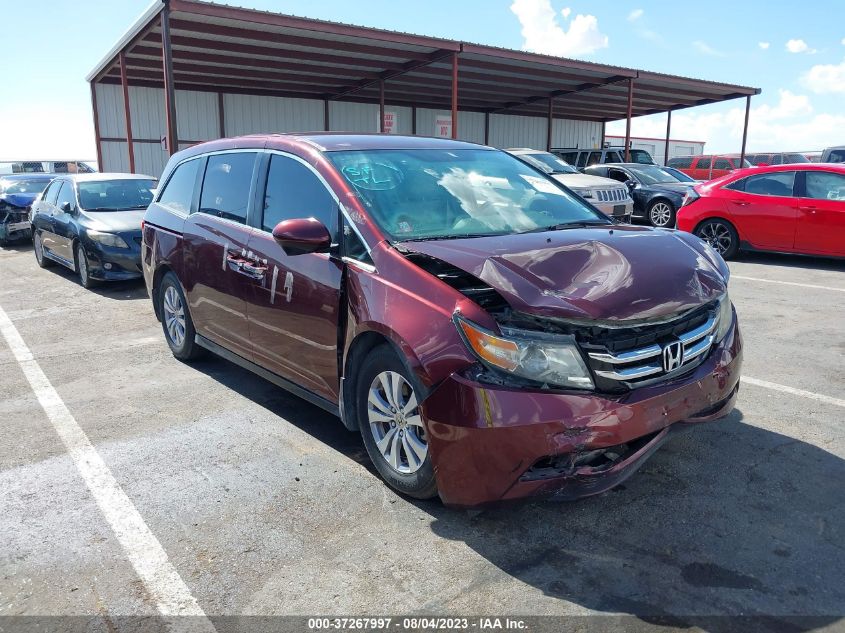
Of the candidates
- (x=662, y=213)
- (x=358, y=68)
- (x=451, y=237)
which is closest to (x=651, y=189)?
(x=662, y=213)

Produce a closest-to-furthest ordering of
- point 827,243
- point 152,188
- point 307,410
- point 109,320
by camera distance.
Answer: point 307,410
point 109,320
point 827,243
point 152,188

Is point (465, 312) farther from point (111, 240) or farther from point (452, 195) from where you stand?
point (111, 240)

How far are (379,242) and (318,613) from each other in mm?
1699

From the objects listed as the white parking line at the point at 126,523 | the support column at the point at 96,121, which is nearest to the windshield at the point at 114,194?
→ the white parking line at the point at 126,523

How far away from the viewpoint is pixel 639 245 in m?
3.29

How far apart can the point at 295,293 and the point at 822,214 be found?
8.65m

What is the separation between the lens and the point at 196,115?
74.0 feet

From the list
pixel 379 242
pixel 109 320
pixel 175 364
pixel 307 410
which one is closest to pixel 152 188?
pixel 109 320

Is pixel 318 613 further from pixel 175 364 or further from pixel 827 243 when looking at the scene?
pixel 827 243

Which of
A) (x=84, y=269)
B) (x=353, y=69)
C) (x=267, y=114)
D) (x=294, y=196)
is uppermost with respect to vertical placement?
(x=353, y=69)

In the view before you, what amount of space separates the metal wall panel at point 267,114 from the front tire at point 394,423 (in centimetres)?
2107

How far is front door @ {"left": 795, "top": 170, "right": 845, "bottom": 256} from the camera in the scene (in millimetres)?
9414

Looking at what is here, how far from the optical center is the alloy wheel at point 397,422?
3.11 metres

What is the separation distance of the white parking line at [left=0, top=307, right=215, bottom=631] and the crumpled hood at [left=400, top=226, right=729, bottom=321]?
5.70ft
